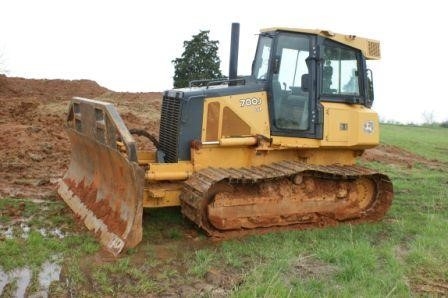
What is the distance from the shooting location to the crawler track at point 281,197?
700 centimetres

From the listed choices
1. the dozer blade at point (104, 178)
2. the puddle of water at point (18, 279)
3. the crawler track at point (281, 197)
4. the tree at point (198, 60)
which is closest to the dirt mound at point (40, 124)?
the dozer blade at point (104, 178)

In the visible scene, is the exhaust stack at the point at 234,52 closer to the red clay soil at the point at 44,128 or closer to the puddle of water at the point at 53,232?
the puddle of water at the point at 53,232

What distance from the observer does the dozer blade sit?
641cm

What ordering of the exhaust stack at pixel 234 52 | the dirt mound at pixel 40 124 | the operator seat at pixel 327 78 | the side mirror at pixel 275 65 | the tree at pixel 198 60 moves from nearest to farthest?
the side mirror at pixel 275 65, the operator seat at pixel 327 78, the exhaust stack at pixel 234 52, the dirt mound at pixel 40 124, the tree at pixel 198 60

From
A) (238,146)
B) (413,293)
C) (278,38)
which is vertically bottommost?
(413,293)

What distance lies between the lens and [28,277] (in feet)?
18.1

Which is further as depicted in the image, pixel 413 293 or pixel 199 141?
pixel 199 141

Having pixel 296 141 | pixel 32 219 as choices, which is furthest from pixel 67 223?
pixel 296 141

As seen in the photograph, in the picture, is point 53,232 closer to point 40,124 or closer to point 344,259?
point 344,259

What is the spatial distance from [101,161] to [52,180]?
9.51ft

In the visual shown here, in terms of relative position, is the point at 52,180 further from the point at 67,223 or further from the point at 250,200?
the point at 250,200

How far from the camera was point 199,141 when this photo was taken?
24.7 ft

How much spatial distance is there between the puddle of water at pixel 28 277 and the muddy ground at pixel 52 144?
0.41 metres

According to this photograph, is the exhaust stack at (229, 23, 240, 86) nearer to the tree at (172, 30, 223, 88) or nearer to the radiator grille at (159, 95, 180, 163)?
the radiator grille at (159, 95, 180, 163)
